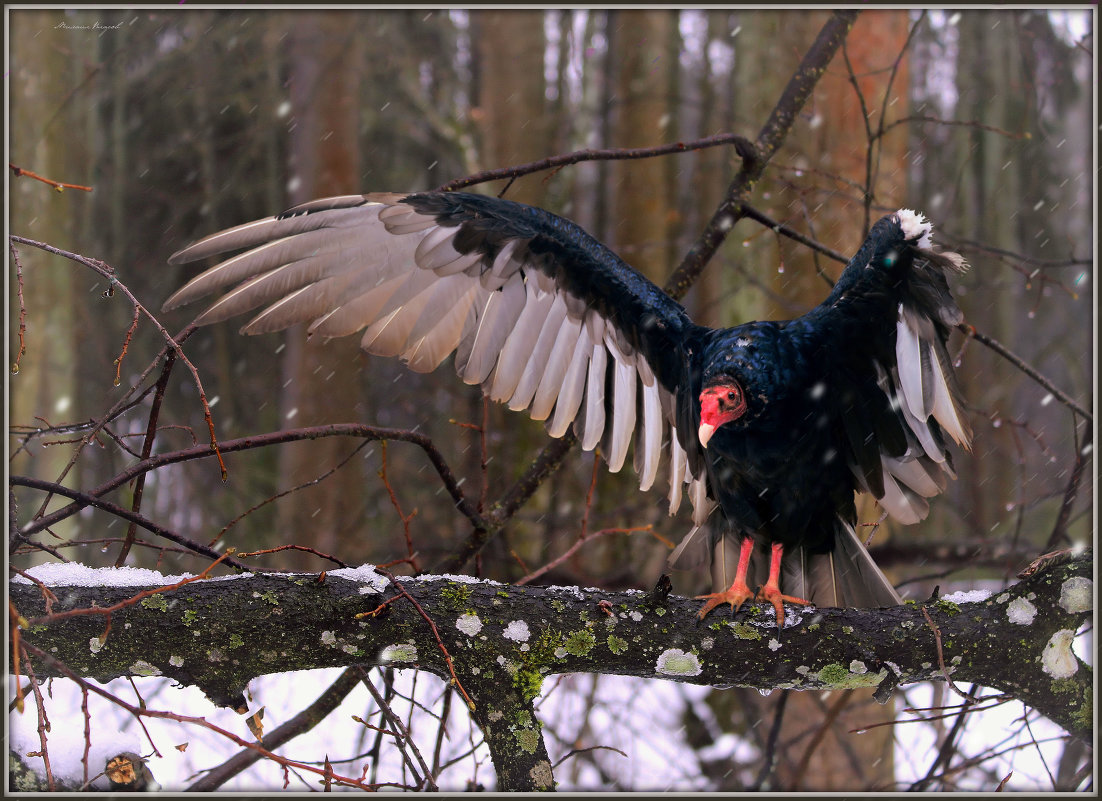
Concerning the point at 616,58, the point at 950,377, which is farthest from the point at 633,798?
the point at 616,58

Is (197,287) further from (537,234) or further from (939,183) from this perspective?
(939,183)

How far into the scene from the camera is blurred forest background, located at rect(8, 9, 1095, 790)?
4.17 meters

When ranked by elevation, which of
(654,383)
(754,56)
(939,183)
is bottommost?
A: (654,383)

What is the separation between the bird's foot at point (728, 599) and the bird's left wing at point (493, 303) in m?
0.50

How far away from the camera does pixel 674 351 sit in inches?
106

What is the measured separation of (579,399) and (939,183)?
7157 millimetres

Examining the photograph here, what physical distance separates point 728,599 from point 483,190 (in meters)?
4.97

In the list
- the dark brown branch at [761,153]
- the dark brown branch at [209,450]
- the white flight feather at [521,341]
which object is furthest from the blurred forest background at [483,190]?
the dark brown branch at [209,450]

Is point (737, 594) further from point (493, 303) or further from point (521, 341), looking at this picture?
point (493, 303)

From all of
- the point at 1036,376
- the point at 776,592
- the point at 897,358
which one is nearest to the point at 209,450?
the point at 776,592

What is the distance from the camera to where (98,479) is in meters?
5.72

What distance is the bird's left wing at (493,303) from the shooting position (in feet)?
8.11

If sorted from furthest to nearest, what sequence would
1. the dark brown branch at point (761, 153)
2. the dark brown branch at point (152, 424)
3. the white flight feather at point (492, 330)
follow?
the dark brown branch at point (761, 153) → the white flight feather at point (492, 330) → the dark brown branch at point (152, 424)

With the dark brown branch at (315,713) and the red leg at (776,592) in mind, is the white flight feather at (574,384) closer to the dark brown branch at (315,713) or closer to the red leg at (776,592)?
the red leg at (776,592)
